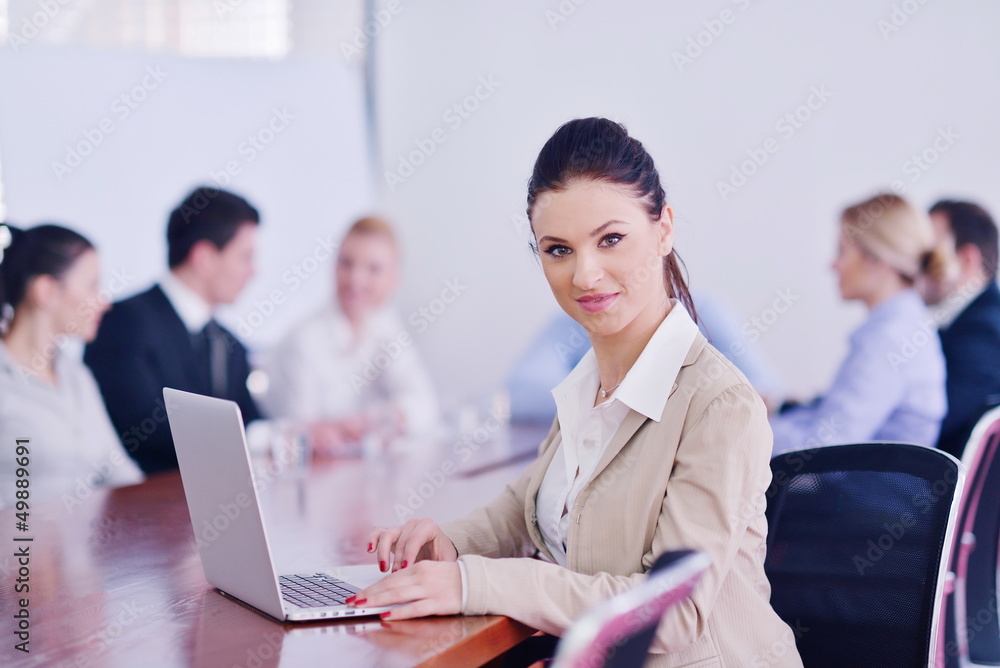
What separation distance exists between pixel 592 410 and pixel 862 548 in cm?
50

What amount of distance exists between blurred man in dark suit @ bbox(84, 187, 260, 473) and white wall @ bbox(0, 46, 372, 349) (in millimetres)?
660

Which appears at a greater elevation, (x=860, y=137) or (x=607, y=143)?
(x=860, y=137)

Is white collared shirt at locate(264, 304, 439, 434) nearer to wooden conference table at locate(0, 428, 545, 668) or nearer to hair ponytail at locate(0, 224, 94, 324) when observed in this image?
hair ponytail at locate(0, 224, 94, 324)

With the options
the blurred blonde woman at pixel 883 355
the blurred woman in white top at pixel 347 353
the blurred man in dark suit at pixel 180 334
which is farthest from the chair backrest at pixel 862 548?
the blurred woman in white top at pixel 347 353

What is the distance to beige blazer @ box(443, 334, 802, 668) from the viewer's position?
122 cm

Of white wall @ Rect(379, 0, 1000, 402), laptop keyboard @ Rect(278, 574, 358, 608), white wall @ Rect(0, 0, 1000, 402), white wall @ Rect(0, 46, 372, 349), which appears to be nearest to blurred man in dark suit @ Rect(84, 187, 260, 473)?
white wall @ Rect(0, 46, 372, 349)

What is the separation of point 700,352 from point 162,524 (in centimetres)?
116

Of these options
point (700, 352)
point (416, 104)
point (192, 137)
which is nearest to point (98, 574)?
point (700, 352)

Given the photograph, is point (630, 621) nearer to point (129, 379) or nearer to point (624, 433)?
point (624, 433)

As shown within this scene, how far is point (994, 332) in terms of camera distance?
344 centimetres

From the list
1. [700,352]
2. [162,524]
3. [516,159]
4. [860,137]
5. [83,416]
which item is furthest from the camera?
[516,159]

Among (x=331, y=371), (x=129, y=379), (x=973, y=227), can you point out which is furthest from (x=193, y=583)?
(x=973, y=227)

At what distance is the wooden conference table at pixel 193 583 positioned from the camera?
3.67 ft

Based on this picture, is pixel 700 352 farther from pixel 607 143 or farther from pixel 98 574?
pixel 98 574
